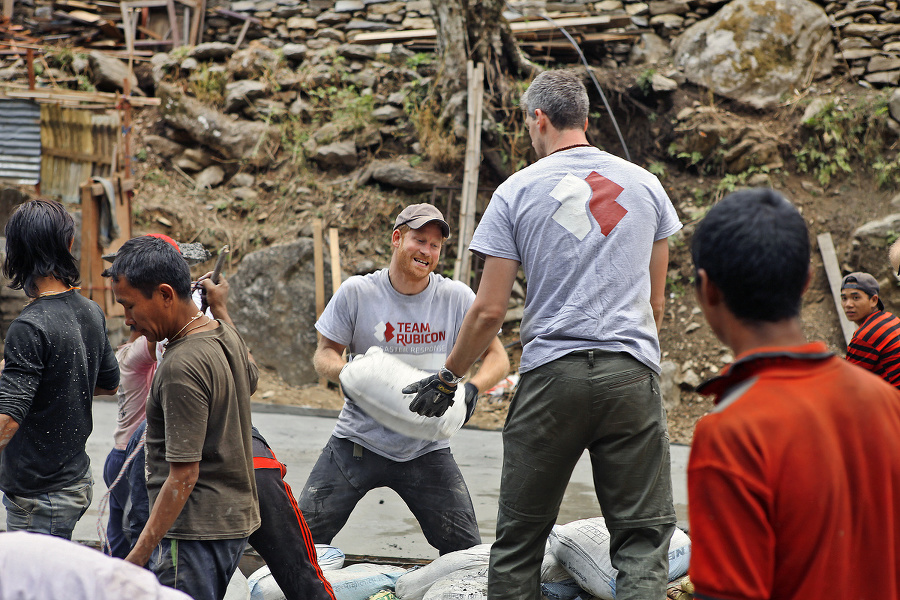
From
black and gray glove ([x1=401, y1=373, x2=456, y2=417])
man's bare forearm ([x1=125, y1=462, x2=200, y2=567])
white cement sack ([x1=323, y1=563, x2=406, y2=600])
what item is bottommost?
white cement sack ([x1=323, y1=563, x2=406, y2=600])

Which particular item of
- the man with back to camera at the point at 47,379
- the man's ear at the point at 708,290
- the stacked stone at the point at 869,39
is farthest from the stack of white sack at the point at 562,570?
the stacked stone at the point at 869,39

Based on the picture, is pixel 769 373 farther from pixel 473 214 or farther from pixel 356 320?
pixel 473 214

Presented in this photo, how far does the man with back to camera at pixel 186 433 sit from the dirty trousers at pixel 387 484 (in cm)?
99

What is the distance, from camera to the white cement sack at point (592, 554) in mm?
2916

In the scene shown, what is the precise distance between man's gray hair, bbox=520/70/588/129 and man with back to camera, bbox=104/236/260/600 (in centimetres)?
132

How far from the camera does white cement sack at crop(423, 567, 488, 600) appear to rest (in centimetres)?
281

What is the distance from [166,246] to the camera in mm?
2178

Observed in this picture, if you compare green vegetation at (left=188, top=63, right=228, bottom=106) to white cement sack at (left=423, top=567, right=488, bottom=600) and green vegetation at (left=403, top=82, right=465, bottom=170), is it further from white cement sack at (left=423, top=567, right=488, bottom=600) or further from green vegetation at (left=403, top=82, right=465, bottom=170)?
white cement sack at (left=423, top=567, right=488, bottom=600)

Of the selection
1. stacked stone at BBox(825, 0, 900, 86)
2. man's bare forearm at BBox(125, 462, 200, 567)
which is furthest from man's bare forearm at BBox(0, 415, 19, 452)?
stacked stone at BBox(825, 0, 900, 86)

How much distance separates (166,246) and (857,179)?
786 centimetres

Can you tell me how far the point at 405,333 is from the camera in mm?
3354

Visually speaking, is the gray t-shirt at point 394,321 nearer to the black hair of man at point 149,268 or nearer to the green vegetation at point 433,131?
the black hair of man at point 149,268

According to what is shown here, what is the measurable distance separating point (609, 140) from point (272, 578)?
6944 millimetres

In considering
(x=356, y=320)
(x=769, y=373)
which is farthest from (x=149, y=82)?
(x=769, y=373)
